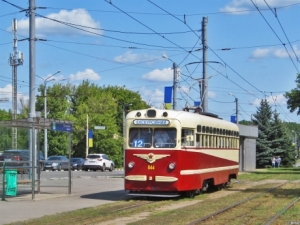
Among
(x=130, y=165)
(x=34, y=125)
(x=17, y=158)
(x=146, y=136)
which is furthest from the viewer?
(x=17, y=158)

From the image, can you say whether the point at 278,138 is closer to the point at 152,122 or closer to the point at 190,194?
the point at 190,194

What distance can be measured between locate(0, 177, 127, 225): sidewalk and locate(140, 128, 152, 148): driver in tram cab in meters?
2.15

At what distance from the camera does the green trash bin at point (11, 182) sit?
65.6 ft

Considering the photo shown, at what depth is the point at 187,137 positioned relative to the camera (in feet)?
66.8

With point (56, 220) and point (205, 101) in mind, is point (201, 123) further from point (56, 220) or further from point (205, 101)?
point (205, 101)

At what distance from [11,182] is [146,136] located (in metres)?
4.48

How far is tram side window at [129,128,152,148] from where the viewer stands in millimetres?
20156

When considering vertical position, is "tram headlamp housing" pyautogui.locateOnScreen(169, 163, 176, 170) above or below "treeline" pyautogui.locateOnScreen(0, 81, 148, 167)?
below

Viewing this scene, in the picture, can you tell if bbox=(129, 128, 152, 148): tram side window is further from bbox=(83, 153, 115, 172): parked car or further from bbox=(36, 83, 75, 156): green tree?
bbox=(83, 153, 115, 172): parked car

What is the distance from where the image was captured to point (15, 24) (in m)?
47.4

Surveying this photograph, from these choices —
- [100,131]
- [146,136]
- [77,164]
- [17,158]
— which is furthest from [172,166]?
[100,131]

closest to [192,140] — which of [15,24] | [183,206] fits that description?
[183,206]

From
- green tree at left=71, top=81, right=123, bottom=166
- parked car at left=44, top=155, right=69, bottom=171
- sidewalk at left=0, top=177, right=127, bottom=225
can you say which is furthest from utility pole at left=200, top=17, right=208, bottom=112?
green tree at left=71, top=81, right=123, bottom=166

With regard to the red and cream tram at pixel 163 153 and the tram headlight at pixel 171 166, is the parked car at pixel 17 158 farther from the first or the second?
the tram headlight at pixel 171 166
